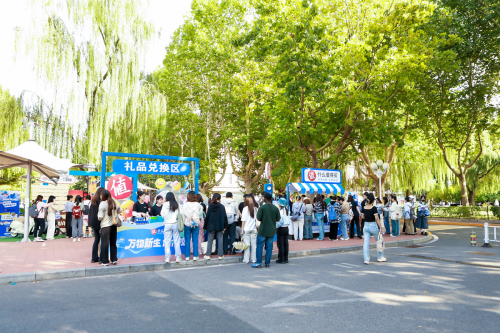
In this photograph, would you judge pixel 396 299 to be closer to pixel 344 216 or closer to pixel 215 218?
pixel 215 218

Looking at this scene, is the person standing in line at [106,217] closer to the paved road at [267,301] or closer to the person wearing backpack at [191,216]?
the paved road at [267,301]

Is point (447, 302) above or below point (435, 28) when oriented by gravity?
below

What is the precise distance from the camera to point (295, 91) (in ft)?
51.4

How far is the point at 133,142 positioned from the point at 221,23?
11978mm

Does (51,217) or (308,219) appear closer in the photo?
(51,217)

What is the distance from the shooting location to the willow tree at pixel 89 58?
1552 cm

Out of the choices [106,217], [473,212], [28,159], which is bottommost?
[473,212]

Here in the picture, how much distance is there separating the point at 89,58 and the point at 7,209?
7.81 m

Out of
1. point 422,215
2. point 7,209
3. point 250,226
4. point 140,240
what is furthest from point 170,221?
point 7,209

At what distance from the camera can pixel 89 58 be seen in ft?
53.5

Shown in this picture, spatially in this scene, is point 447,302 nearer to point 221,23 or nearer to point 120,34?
point 120,34

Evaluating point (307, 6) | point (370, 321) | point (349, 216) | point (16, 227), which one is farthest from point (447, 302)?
point (16, 227)

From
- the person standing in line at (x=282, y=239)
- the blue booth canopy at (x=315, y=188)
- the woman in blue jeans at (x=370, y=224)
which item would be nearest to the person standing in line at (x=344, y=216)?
the blue booth canopy at (x=315, y=188)

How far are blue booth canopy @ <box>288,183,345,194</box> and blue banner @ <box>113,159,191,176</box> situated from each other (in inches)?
213
